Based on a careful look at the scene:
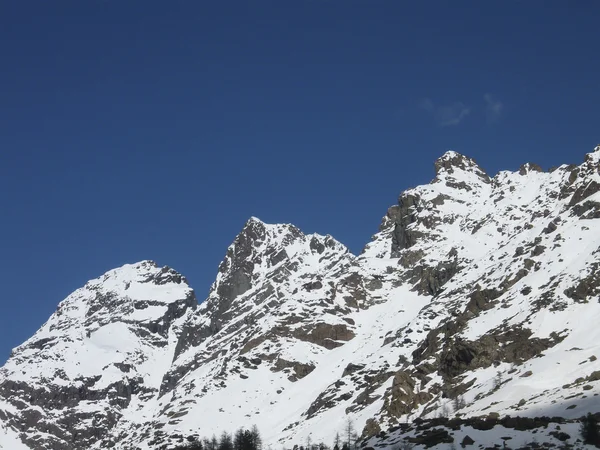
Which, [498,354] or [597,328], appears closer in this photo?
[597,328]

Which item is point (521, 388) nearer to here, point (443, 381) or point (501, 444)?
point (443, 381)

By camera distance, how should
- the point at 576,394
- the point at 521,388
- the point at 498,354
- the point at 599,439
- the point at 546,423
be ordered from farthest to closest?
the point at 498,354 → the point at 521,388 → the point at 576,394 → the point at 546,423 → the point at 599,439

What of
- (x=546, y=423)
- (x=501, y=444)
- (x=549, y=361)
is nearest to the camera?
(x=501, y=444)

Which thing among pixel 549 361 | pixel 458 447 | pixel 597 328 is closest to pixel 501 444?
pixel 458 447

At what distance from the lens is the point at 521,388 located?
443ft

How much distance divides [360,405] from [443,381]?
1234 inches

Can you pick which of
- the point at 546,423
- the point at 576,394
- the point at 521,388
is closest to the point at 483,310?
the point at 521,388

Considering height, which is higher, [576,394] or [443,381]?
[443,381]

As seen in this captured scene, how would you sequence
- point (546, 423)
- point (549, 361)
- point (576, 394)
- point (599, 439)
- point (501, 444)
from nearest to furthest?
point (599, 439) < point (501, 444) < point (546, 423) < point (576, 394) < point (549, 361)

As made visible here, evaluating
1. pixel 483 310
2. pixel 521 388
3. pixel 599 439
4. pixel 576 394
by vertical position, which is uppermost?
pixel 483 310

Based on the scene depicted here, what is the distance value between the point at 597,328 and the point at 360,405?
63.2m

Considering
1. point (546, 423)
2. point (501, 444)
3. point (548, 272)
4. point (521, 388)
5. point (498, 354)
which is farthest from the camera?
point (548, 272)

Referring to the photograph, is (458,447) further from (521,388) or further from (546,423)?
(521,388)

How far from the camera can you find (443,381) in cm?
17188
